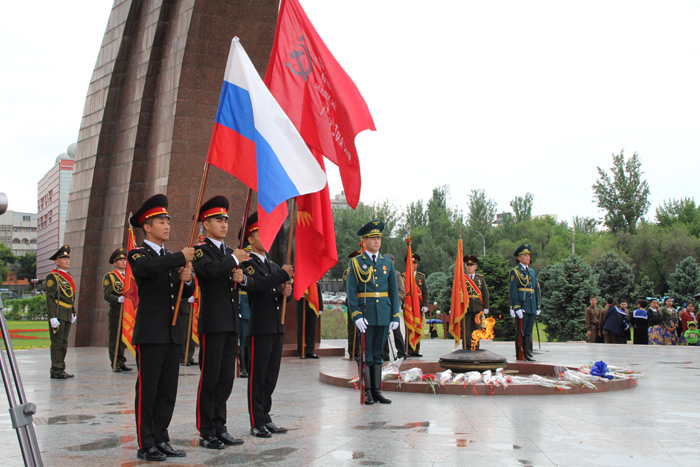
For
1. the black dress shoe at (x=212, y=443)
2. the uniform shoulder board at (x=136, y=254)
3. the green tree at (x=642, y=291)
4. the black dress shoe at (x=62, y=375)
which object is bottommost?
the black dress shoe at (x=212, y=443)

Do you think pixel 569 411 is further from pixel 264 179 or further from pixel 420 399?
pixel 264 179

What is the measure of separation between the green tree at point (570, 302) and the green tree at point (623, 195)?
1460 inches

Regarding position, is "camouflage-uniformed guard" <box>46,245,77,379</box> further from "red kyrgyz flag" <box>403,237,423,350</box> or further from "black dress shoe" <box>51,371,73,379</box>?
"red kyrgyz flag" <box>403,237,423,350</box>

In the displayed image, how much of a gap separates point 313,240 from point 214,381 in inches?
67.3

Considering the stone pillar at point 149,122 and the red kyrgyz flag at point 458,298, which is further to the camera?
the stone pillar at point 149,122

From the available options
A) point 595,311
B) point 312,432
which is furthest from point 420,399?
point 595,311

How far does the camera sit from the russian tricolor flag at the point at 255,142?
5672mm

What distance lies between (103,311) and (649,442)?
13.9 meters

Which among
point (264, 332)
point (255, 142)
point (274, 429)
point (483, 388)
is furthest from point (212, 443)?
point (483, 388)

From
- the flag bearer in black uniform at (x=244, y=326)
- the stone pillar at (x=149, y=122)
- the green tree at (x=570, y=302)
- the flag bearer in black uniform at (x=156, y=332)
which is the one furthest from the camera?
the green tree at (x=570, y=302)

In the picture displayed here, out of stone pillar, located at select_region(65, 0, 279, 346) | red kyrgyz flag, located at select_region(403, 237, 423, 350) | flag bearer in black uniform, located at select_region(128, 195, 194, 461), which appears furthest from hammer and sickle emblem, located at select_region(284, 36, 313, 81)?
stone pillar, located at select_region(65, 0, 279, 346)

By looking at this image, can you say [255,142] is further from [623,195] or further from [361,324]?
[623,195]

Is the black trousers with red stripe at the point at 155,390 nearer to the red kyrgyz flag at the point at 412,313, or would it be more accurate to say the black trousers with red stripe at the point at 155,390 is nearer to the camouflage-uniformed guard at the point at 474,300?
the red kyrgyz flag at the point at 412,313

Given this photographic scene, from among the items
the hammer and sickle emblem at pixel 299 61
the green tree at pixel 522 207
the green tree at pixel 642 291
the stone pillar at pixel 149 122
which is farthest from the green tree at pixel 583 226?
the hammer and sickle emblem at pixel 299 61
